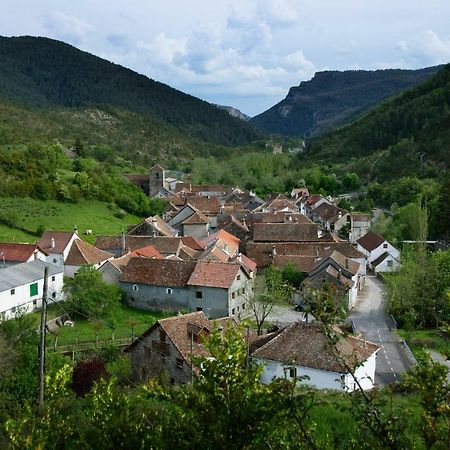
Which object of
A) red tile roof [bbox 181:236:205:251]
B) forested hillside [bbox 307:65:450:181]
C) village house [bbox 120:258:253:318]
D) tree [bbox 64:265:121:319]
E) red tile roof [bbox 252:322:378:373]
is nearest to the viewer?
red tile roof [bbox 252:322:378:373]

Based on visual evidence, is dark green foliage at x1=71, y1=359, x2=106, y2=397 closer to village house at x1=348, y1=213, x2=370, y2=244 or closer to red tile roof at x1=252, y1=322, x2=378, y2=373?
red tile roof at x1=252, y1=322, x2=378, y2=373

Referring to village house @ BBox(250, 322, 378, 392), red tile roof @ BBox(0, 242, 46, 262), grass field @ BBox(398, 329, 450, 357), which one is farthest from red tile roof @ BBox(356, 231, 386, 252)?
red tile roof @ BBox(0, 242, 46, 262)

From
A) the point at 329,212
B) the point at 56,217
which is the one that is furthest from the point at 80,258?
the point at 329,212

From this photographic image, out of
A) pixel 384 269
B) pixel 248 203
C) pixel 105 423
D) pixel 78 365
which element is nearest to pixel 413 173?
pixel 248 203

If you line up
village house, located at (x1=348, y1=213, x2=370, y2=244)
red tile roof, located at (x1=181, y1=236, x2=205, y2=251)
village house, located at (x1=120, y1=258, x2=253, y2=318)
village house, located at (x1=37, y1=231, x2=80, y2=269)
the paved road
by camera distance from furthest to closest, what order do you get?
village house, located at (x1=348, y1=213, x2=370, y2=244), red tile roof, located at (x1=181, y1=236, x2=205, y2=251), village house, located at (x1=37, y1=231, x2=80, y2=269), village house, located at (x1=120, y1=258, x2=253, y2=318), the paved road

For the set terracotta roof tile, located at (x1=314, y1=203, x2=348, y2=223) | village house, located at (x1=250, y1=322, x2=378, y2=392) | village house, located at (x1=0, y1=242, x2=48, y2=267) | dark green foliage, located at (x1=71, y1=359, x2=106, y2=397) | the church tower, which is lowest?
dark green foliage, located at (x1=71, y1=359, x2=106, y2=397)

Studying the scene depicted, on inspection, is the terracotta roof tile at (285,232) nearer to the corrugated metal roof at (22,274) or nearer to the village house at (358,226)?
the village house at (358,226)

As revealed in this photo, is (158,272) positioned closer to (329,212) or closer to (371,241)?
(371,241)
